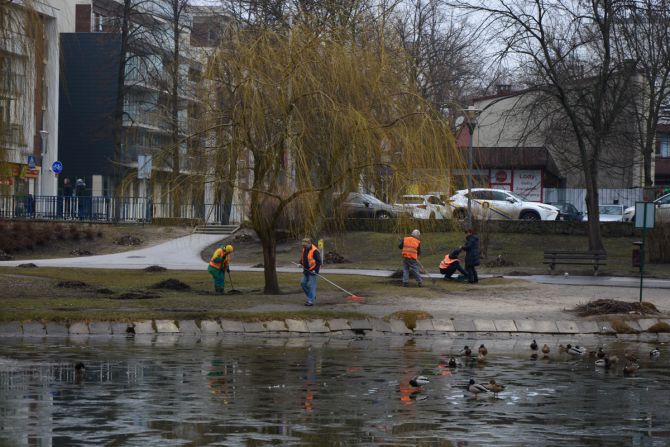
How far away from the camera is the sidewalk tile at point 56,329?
70.9 ft

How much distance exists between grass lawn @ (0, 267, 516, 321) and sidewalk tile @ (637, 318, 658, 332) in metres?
5.42

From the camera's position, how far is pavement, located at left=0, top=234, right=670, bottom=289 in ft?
111

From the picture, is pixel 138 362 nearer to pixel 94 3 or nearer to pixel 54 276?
pixel 54 276

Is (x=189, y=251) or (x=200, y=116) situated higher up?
(x=200, y=116)

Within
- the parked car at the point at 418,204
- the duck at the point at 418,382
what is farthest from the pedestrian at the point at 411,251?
the duck at the point at 418,382

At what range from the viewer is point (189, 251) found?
47.3 meters

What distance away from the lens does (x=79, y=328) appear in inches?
862

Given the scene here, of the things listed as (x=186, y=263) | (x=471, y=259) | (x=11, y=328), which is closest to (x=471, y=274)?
(x=471, y=259)

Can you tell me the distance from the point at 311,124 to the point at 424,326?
5.62 m

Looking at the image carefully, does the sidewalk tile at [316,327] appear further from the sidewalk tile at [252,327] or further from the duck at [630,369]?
the duck at [630,369]

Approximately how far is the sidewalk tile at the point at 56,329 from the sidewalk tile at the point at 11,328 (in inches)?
22.5

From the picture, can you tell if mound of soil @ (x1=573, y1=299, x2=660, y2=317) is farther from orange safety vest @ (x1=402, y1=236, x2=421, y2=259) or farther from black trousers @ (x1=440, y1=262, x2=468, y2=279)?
black trousers @ (x1=440, y1=262, x2=468, y2=279)

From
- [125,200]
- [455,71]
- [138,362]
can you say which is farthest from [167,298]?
[455,71]

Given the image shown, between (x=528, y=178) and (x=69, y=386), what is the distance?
50.7 m
